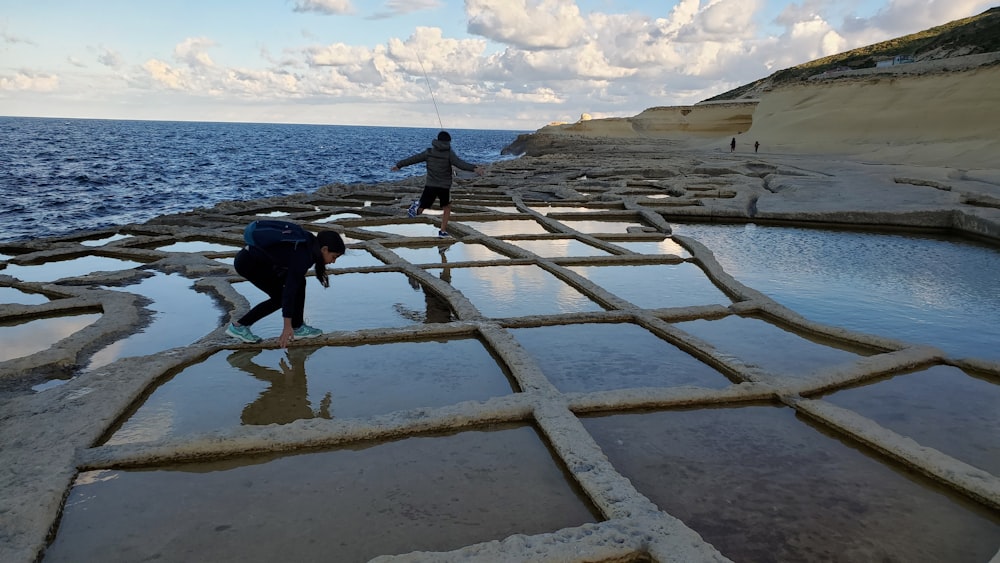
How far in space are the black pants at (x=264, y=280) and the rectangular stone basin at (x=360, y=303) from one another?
35 cm

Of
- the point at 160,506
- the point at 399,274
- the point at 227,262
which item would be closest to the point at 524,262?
the point at 399,274

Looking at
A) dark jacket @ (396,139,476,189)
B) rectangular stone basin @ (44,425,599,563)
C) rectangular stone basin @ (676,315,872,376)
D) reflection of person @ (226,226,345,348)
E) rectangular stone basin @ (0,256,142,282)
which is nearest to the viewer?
rectangular stone basin @ (44,425,599,563)

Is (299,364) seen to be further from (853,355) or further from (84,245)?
(84,245)

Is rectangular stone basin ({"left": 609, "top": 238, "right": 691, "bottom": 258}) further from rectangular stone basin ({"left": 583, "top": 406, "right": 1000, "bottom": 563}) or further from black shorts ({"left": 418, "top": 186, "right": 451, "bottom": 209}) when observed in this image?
rectangular stone basin ({"left": 583, "top": 406, "right": 1000, "bottom": 563})

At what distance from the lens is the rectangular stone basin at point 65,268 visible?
684 centimetres

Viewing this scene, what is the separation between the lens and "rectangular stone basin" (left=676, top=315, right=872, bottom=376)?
4.21 meters

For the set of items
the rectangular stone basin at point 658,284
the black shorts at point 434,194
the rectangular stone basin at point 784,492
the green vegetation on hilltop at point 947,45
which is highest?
the green vegetation on hilltop at point 947,45

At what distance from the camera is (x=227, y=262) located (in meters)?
7.29

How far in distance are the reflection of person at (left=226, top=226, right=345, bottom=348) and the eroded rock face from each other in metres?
0.16

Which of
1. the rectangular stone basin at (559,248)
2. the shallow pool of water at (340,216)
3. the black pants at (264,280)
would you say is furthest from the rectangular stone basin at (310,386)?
the shallow pool of water at (340,216)

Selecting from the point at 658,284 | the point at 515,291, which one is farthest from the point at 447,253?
the point at 658,284

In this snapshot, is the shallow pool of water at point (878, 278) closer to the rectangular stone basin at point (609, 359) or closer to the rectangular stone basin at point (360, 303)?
the rectangular stone basin at point (609, 359)

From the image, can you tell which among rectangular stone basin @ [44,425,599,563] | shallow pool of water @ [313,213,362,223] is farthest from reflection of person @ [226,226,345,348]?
shallow pool of water @ [313,213,362,223]

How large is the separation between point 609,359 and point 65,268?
644 cm
